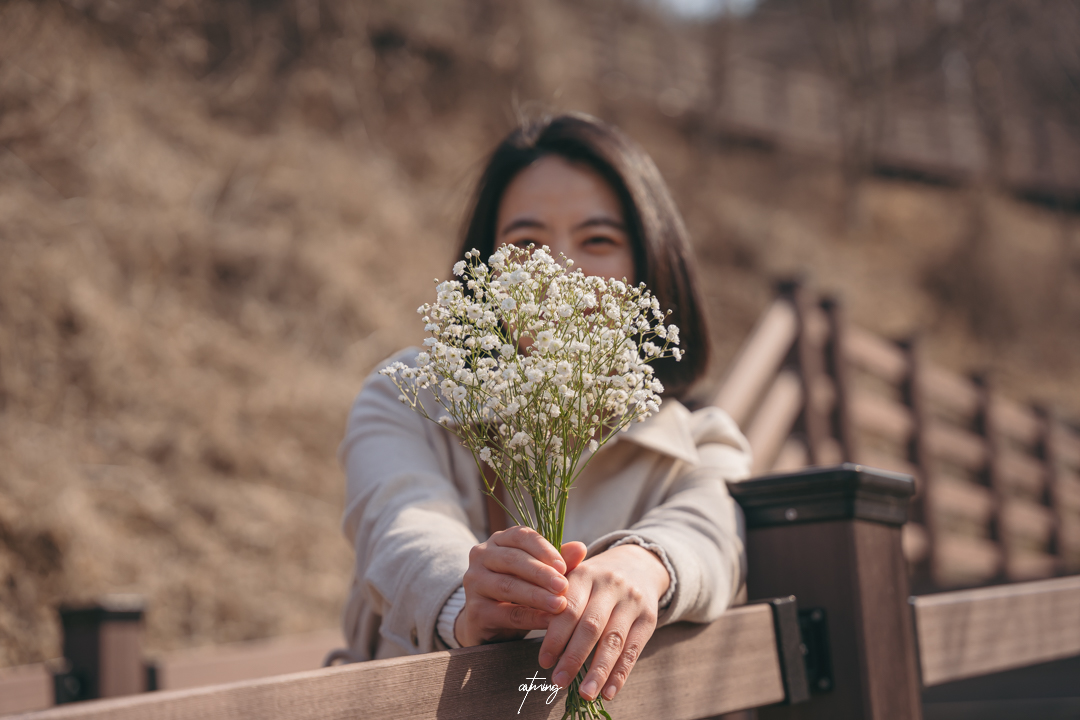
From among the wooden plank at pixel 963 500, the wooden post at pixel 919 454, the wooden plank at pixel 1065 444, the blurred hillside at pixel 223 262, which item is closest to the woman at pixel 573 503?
the blurred hillside at pixel 223 262

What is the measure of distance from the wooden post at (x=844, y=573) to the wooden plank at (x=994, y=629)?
11cm

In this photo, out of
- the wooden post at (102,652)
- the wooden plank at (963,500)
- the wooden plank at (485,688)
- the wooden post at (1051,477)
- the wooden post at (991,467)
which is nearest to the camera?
the wooden plank at (485,688)

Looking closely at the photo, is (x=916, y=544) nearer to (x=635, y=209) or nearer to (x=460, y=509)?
(x=635, y=209)

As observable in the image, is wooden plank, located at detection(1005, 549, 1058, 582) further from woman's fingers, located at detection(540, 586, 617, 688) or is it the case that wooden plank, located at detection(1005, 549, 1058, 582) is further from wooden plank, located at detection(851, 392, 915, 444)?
woman's fingers, located at detection(540, 586, 617, 688)

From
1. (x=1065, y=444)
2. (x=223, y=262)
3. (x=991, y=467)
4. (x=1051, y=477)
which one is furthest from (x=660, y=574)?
(x=1065, y=444)

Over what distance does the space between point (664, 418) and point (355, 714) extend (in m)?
0.74

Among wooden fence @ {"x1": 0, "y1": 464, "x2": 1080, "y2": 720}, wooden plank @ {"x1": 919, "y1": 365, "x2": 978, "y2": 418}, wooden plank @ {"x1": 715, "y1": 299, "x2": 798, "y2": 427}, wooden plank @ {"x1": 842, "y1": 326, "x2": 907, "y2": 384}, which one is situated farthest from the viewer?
wooden plank @ {"x1": 919, "y1": 365, "x2": 978, "y2": 418}

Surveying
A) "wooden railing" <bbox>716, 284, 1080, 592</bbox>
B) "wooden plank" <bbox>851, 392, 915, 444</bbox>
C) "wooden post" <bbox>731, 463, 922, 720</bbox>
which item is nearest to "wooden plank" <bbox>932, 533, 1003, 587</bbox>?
"wooden railing" <bbox>716, 284, 1080, 592</bbox>

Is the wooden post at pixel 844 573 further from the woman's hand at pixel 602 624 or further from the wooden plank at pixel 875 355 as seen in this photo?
the wooden plank at pixel 875 355

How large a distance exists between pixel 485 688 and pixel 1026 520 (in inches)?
182

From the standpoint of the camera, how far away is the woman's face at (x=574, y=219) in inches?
54.8

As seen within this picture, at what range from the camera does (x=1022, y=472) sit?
4598 millimetres

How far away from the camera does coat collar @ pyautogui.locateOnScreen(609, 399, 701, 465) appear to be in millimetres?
1257

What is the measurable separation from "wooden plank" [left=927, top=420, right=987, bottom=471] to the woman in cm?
307
